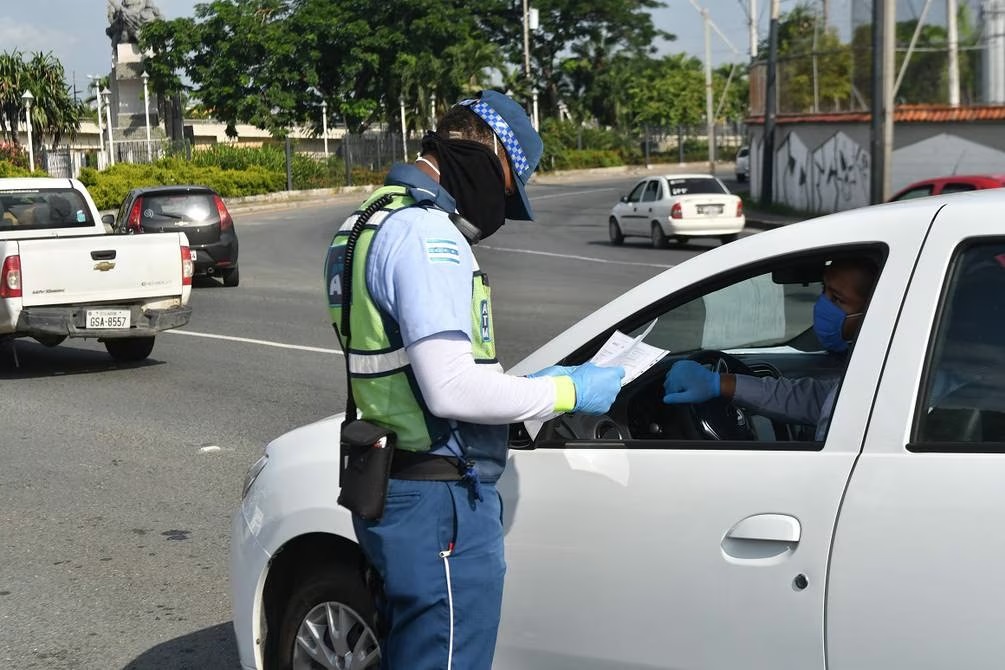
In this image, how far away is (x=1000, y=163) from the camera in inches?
1033

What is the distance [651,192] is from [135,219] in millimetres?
10876

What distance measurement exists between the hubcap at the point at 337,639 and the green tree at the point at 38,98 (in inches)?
2477

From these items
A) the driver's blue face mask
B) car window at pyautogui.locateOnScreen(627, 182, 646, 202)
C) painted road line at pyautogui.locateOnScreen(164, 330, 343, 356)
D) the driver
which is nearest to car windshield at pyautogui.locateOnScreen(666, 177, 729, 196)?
car window at pyautogui.locateOnScreen(627, 182, 646, 202)

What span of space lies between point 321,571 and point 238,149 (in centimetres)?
4844

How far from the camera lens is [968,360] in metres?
2.87

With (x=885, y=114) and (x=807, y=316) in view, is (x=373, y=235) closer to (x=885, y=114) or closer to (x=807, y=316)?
(x=807, y=316)

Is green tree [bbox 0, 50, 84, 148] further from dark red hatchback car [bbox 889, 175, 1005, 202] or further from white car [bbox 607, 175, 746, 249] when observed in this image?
dark red hatchback car [bbox 889, 175, 1005, 202]

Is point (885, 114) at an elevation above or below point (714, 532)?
above

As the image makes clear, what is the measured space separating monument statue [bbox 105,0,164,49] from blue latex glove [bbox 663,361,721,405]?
6260 cm

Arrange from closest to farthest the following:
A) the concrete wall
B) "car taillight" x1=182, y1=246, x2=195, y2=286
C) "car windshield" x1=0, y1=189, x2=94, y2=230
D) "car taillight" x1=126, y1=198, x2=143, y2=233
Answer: "car taillight" x1=182, y1=246, x2=195, y2=286 < "car windshield" x1=0, y1=189, x2=94, y2=230 < "car taillight" x1=126, y1=198, x2=143, y2=233 < the concrete wall

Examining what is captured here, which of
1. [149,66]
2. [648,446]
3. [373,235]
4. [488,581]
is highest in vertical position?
[149,66]

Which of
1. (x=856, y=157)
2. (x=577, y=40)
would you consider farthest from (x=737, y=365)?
(x=577, y=40)

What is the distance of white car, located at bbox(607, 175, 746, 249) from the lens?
84.4ft

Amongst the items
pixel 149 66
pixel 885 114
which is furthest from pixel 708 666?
pixel 149 66
